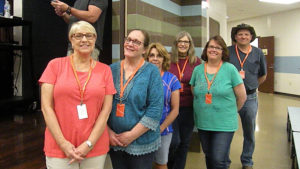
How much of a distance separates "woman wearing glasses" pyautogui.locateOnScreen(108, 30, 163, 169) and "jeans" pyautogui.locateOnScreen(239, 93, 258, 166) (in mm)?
1573

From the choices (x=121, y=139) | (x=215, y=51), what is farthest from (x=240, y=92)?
(x=121, y=139)

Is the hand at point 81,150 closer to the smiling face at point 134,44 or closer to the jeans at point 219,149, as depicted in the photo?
the smiling face at point 134,44

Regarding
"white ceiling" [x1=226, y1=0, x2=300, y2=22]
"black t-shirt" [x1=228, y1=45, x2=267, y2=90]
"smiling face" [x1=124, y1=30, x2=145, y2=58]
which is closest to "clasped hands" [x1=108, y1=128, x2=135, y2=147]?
"smiling face" [x1=124, y1=30, x2=145, y2=58]

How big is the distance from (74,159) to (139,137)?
401 mm

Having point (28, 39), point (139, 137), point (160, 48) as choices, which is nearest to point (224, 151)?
point (139, 137)

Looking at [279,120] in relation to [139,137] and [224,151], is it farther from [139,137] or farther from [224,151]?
[139,137]

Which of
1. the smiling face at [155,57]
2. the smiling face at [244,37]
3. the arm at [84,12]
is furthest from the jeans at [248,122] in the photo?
the arm at [84,12]

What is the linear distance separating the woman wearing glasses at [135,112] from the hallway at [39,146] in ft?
→ 3.48

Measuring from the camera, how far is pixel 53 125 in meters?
1.38

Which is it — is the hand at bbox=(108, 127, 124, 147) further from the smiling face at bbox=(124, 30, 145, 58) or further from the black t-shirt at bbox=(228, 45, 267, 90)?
the black t-shirt at bbox=(228, 45, 267, 90)

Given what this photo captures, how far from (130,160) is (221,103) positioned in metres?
0.92

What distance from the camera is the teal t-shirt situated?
207cm

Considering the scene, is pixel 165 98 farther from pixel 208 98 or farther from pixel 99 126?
pixel 99 126

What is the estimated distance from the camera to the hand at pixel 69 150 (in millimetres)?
1371
